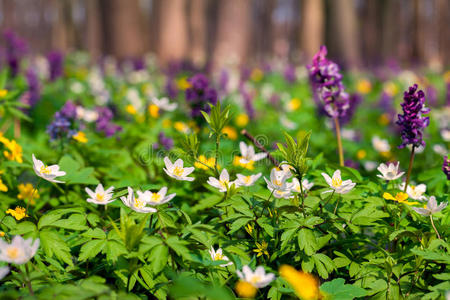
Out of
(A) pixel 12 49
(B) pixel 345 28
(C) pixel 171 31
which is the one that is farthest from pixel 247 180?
(C) pixel 171 31

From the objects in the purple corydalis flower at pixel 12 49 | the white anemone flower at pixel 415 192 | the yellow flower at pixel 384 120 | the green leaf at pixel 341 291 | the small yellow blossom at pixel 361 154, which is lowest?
the yellow flower at pixel 384 120

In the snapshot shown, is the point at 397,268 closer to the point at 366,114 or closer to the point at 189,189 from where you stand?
the point at 189,189

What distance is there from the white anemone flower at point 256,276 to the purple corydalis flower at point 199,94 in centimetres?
168

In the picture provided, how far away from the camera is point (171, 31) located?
12.5m

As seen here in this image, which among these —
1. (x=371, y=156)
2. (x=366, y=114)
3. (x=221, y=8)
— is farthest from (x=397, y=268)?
(x=221, y=8)

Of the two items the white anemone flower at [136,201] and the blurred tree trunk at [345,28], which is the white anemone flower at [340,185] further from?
the blurred tree trunk at [345,28]

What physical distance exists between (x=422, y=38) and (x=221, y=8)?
12.3 m

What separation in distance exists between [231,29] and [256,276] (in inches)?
379

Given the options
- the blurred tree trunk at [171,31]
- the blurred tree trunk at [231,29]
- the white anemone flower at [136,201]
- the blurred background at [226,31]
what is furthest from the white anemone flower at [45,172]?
the blurred tree trunk at [171,31]

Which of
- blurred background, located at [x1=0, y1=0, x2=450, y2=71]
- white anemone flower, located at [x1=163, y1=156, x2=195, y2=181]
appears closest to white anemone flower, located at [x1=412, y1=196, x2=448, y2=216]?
white anemone flower, located at [x1=163, y1=156, x2=195, y2=181]

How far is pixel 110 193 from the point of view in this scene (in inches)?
73.7

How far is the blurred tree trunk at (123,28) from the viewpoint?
10688 millimetres

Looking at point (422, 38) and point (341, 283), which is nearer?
point (341, 283)

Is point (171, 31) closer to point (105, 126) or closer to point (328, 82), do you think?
point (105, 126)
